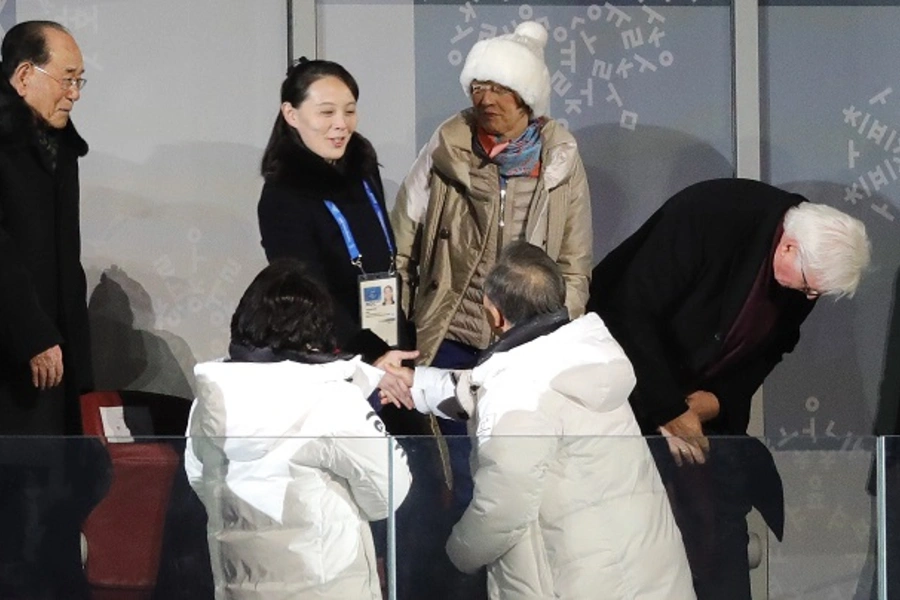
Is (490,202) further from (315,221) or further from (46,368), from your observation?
(46,368)

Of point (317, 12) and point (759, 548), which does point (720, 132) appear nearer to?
point (317, 12)

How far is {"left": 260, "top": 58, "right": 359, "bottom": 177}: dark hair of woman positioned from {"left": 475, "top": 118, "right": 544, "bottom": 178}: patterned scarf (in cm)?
43

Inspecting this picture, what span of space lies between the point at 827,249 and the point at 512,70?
1026 millimetres

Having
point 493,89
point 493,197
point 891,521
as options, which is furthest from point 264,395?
point 493,89

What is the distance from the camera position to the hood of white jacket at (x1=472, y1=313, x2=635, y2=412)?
4.36 meters

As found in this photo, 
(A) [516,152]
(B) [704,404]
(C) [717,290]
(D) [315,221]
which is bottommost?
(B) [704,404]

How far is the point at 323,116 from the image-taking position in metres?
5.41

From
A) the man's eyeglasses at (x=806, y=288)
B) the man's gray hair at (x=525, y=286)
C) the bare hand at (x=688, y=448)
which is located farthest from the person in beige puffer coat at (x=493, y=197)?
the bare hand at (x=688, y=448)

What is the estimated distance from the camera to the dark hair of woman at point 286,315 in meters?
4.36

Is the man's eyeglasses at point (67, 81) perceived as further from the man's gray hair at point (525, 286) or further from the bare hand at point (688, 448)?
the bare hand at point (688, 448)

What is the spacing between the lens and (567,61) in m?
6.84

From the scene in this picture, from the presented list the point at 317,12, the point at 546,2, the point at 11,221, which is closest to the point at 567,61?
the point at 546,2

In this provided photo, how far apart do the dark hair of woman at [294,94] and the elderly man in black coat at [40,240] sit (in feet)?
1.84

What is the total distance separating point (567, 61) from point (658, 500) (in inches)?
110
